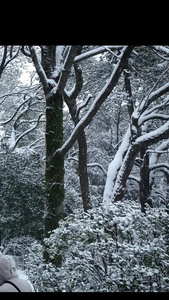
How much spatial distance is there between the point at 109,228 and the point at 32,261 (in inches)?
47.9

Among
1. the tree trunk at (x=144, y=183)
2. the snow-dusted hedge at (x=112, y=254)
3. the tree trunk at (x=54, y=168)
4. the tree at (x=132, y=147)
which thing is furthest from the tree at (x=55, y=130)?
the tree trunk at (x=144, y=183)

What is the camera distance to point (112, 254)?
300 cm

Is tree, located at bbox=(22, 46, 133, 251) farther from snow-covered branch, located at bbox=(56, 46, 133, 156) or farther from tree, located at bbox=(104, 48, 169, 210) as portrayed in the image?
tree, located at bbox=(104, 48, 169, 210)

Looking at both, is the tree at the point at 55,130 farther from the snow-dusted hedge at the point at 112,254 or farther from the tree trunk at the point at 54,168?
the snow-dusted hedge at the point at 112,254

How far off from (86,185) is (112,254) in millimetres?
4741

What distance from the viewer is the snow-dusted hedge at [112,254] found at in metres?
2.79

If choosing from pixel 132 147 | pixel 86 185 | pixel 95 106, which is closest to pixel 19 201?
pixel 86 185

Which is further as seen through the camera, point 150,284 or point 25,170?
point 25,170

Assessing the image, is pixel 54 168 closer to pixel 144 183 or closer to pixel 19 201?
pixel 19 201

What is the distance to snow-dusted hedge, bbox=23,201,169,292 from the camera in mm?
2793

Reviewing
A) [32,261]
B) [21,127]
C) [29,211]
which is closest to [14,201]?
[29,211]

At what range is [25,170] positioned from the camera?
302 inches
